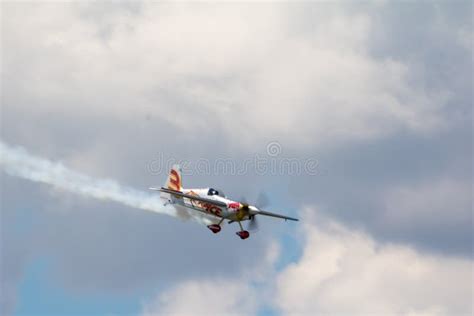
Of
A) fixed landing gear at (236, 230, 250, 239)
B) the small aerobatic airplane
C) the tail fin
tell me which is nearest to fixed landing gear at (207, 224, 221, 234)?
the small aerobatic airplane

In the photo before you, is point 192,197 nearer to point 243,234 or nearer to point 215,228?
point 215,228

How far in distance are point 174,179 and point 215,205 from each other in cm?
1440

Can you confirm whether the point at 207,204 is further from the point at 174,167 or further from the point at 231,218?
the point at 174,167

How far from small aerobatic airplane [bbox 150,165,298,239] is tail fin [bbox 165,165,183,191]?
267 cm

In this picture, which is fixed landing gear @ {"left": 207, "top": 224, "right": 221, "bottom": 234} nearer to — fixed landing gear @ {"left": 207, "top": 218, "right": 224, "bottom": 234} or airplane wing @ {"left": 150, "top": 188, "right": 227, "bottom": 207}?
fixed landing gear @ {"left": 207, "top": 218, "right": 224, "bottom": 234}

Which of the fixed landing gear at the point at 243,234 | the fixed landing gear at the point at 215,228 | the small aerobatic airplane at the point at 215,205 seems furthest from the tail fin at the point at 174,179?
the fixed landing gear at the point at 243,234

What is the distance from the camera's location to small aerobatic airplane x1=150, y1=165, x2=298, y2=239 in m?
113

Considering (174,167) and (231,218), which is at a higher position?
(174,167)

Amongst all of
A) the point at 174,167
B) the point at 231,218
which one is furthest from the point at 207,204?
the point at 174,167

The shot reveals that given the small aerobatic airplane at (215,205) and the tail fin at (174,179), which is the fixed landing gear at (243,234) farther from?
the tail fin at (174,179)

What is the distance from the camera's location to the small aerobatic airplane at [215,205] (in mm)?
112812

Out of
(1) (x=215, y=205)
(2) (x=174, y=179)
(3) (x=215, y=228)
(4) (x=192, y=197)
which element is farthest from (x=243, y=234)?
(2) (x=174, y=179)

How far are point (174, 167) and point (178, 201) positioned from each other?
7400 millimetres

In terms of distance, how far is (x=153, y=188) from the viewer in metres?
114
